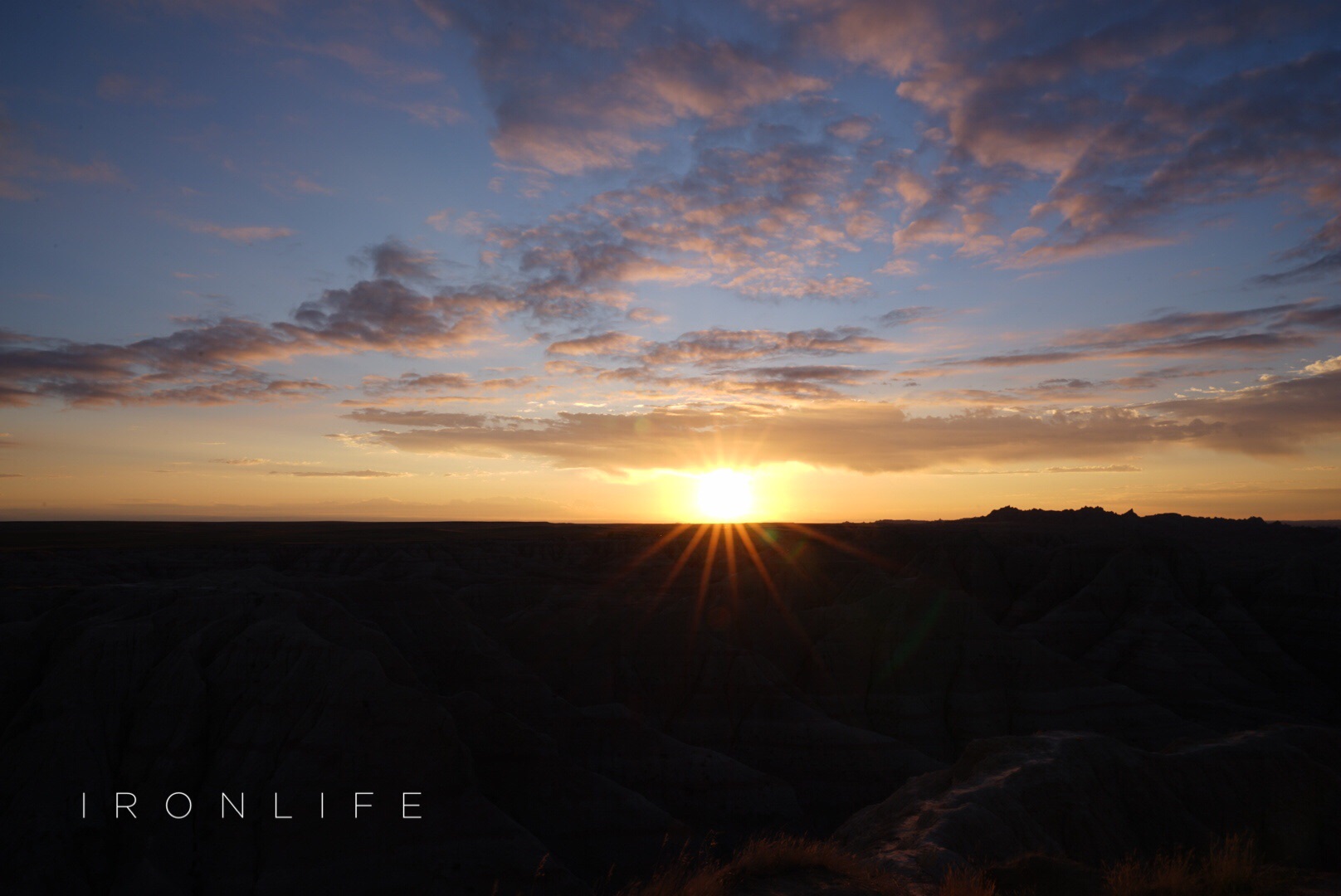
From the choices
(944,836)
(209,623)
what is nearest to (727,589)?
(209,623)

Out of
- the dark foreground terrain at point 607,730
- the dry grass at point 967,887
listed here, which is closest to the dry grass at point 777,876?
the dry grass at point 967,887

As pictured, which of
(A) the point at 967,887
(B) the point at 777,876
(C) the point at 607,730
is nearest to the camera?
(A) the point at 967,887

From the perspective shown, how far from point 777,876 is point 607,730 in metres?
24.7

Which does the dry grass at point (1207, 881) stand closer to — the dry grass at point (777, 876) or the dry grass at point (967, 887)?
the dry grass at point (967, 887)

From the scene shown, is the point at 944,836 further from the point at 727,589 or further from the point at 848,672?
the point at 727,589

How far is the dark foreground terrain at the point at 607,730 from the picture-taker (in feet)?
72.4

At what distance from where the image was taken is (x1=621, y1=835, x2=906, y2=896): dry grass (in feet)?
32.8

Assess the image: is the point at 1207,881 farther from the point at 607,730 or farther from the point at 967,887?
the point at 607,730

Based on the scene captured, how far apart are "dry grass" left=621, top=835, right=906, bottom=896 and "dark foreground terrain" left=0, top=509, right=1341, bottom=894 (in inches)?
121

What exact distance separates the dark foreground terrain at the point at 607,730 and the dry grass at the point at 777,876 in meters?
3.07

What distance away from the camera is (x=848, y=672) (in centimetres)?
4950

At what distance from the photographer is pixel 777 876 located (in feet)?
36.2

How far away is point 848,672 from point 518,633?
2154 centimetres

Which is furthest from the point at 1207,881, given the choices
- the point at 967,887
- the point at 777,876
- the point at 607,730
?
the point at 607,730
